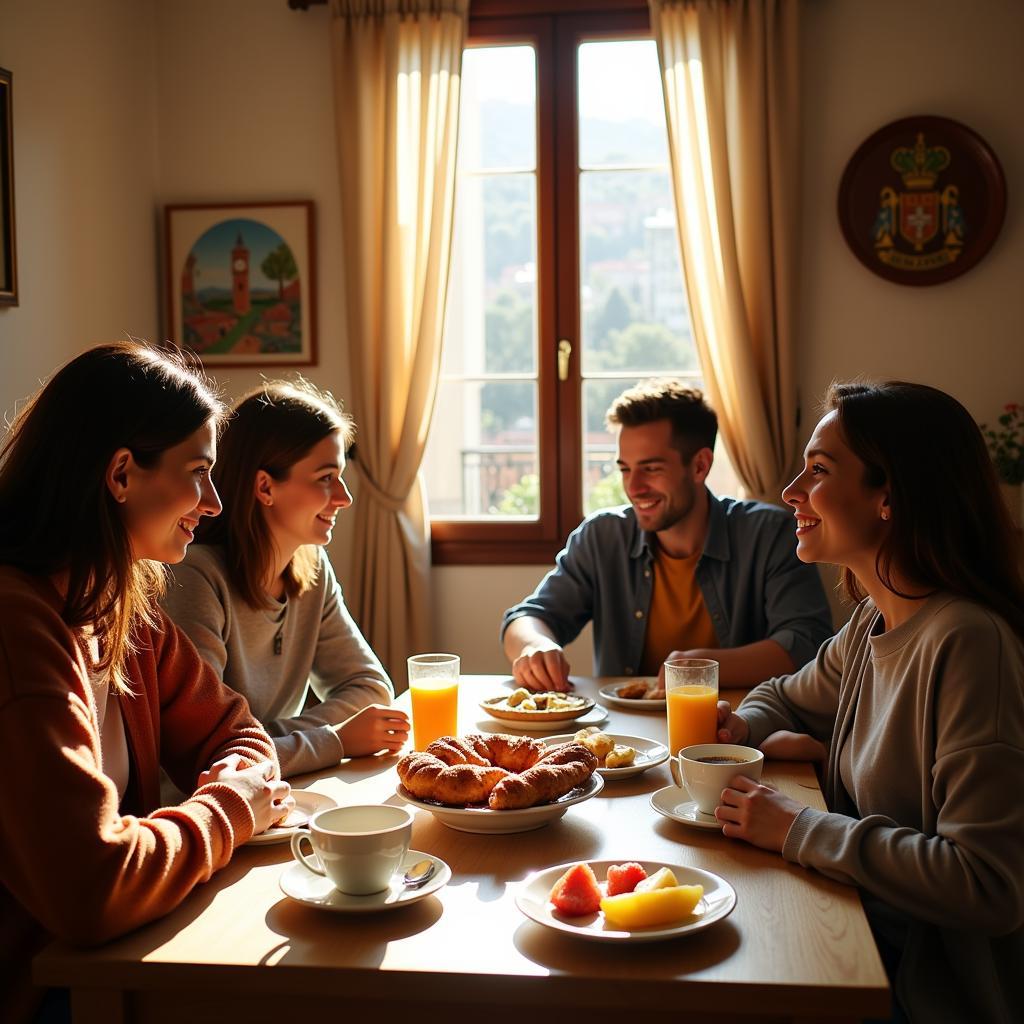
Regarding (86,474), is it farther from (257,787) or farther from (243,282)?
(243,282)

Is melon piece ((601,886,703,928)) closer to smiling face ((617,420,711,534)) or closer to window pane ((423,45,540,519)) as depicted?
smiling face ((617,420,711,534))

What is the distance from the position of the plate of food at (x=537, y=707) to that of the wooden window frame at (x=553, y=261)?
1.97 m

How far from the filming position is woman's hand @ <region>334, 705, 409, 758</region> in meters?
1.77

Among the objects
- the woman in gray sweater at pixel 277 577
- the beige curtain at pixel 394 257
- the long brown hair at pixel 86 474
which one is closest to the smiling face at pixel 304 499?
the woman in gray sweater at pixel 277 577

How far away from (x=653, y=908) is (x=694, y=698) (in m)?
0.61

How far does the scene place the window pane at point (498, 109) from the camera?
392 centimetres

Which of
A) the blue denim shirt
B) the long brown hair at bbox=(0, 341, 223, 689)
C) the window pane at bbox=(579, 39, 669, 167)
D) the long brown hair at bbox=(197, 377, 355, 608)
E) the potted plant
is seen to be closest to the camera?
the long brown hair at bbox=(0, 341, 223, 689)

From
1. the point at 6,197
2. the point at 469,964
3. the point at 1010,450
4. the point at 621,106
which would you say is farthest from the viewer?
the point at 621,106

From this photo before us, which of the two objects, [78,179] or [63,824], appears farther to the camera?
[78,179]

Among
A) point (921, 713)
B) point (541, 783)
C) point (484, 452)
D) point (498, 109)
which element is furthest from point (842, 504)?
point (498, 109)

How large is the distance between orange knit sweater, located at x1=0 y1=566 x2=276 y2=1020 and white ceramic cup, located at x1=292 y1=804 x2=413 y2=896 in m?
0.13

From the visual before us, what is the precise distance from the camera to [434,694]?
1.76m

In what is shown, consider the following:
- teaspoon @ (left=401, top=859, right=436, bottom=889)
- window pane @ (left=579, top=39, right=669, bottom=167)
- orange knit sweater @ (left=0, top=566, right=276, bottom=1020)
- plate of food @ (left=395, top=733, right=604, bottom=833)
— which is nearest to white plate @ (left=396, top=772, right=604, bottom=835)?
plate of food @ (left=395, top=733, right=604, bottom=833)

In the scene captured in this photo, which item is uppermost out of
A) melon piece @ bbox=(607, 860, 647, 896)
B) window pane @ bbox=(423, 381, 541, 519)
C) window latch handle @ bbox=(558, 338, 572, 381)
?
window latch handle @ bbox=(558, 338, 572, 381)
